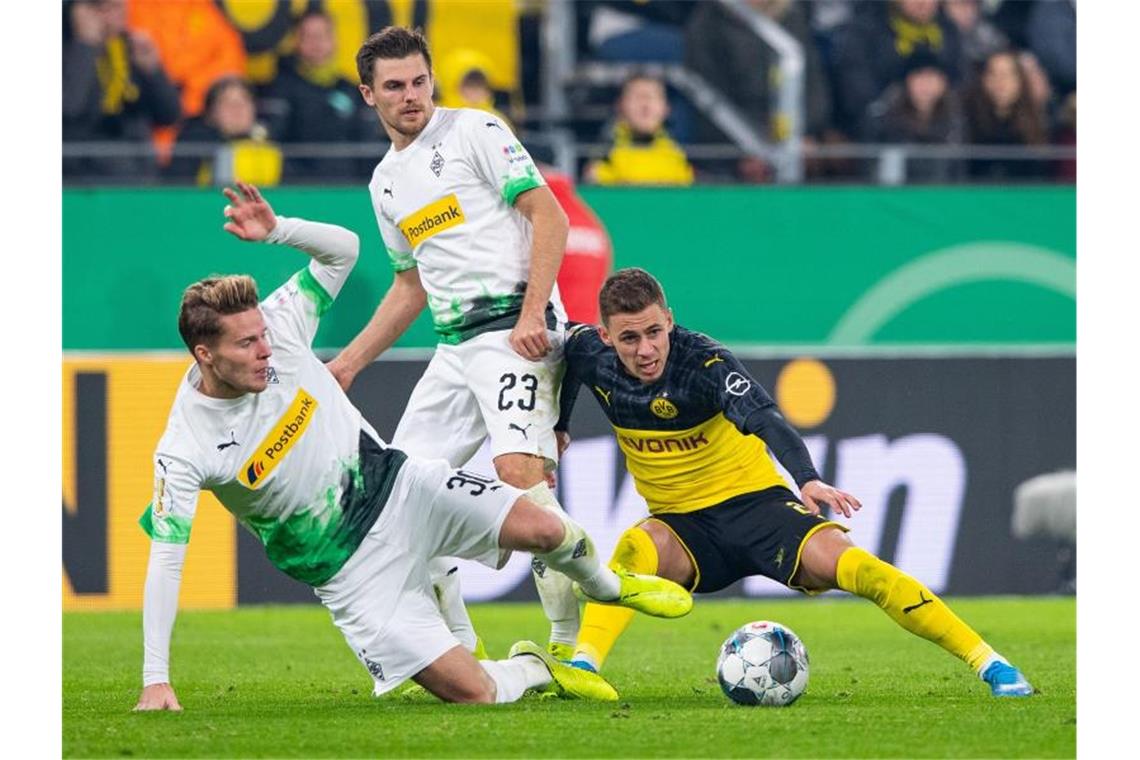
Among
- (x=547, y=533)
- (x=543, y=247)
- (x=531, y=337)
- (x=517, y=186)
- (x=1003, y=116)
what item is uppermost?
(x=1003, y=116)

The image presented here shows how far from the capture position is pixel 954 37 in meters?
15.6

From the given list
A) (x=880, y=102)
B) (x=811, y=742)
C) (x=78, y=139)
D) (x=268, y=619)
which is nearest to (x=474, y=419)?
(x=811, y=742)

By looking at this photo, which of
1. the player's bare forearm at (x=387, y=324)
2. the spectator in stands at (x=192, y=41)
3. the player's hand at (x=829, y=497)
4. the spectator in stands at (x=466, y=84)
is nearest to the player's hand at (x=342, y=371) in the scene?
the player's bare forearm at (x=387, y=324)

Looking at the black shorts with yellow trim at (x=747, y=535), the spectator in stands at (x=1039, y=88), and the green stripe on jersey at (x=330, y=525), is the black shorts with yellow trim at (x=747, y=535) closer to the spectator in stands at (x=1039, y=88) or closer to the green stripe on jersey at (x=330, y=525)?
the green stripe on jersey at (x=330, y=525)

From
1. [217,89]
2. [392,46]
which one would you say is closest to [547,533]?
[392,46]

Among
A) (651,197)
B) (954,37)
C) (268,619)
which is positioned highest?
(954,37)

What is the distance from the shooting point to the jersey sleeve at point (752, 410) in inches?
282

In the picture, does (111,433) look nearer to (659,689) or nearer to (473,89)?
(473,89)

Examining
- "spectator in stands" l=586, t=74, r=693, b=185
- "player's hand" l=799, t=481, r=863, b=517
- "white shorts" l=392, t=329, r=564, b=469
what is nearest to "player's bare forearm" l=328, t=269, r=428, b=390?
"white shorts" l=392, t=329, r=564, b=469

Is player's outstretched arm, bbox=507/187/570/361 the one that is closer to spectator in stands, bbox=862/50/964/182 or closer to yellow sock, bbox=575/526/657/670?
yellow sock, bbox=575/526/657/670

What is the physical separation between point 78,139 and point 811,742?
→ 364 inches

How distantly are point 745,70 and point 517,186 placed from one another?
7670mm

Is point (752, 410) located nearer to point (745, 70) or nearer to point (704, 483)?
point (704, 483)

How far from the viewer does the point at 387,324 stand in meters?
8.30
